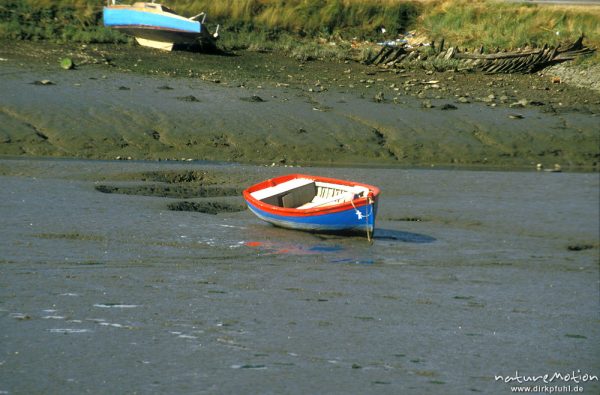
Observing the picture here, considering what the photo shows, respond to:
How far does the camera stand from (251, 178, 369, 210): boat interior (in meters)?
15.5

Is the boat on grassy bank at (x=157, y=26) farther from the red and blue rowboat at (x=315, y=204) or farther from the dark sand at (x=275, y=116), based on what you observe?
the red and blue rowboat at (x=315, y=204)

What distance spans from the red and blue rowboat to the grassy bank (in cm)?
1236

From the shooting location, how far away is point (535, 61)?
27.2 meters

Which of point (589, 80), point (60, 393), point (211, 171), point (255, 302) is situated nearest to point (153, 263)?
→ point (255, 302)

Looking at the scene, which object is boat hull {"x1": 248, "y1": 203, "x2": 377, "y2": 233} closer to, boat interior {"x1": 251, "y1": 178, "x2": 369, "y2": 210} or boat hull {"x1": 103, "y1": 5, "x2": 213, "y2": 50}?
boat interior {"x1": 251, "y1": 178, "x2": 369, "y2": 210}

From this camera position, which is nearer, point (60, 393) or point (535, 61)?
point (60, 393)

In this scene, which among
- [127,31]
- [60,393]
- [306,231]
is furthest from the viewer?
[127,31]

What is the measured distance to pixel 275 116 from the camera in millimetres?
21422

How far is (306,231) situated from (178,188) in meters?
3.09

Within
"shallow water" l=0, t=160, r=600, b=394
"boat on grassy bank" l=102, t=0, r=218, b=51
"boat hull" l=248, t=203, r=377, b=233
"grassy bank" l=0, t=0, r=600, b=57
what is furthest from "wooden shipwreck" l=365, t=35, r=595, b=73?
"boat hull" l=248, t=203, r=377, b=233

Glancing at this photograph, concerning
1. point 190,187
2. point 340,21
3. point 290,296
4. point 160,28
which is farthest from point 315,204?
point 340,21

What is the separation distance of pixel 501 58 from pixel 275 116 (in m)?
8.21

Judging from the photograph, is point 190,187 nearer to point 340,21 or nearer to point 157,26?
point 157,26

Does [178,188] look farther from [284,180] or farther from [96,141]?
[96,141]
